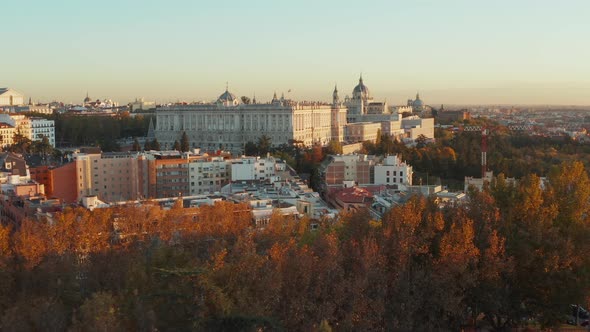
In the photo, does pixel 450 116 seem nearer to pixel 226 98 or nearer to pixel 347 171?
pixel 226 98

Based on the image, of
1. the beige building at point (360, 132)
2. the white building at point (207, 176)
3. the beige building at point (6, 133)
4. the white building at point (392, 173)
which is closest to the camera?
the white building at point (207, 176)

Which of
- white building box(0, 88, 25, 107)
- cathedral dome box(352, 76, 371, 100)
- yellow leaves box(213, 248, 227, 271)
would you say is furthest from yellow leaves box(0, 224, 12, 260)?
white building box(0, 88, 25, 107)

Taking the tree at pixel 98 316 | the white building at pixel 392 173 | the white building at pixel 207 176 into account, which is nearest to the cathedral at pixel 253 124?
the white building at pixel 392 173

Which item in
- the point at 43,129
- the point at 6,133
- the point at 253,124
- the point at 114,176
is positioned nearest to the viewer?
the point at 114,176

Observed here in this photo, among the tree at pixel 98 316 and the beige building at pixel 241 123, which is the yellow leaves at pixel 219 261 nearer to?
the tree at pixel 98 316

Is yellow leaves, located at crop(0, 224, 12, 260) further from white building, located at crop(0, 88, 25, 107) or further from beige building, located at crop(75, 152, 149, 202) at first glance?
white building, located at crop(0, 88, 25, 107)

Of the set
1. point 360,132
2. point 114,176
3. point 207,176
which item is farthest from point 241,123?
point 114,176
